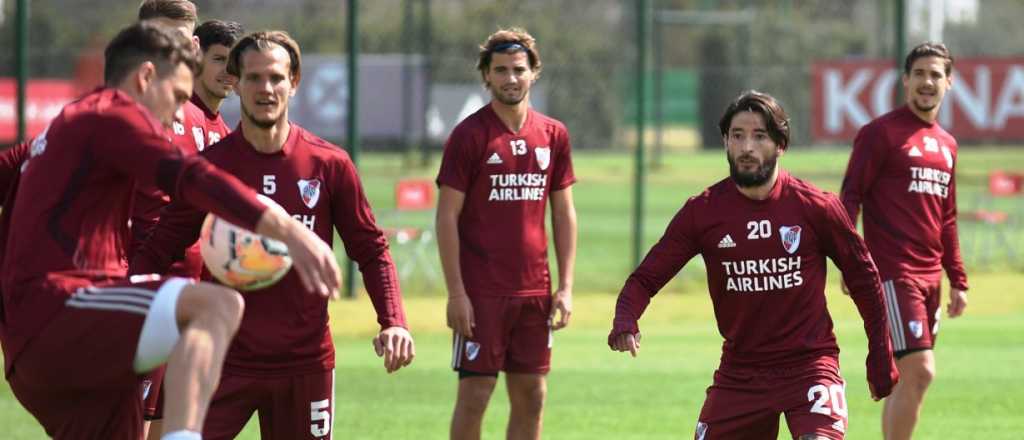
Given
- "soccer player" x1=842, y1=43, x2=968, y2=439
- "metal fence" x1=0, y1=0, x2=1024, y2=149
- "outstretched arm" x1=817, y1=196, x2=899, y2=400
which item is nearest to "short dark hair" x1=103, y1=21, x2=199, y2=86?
"outstretched arm" x1=817, y1=196, x2=899, y2=400

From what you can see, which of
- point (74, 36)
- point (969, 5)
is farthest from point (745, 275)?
point (969, 5)

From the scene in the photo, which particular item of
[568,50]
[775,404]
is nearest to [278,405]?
[775,404]

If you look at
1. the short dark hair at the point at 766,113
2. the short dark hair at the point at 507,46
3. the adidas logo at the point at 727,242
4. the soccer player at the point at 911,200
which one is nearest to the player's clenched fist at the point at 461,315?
the short dark hair at the point at 507,46

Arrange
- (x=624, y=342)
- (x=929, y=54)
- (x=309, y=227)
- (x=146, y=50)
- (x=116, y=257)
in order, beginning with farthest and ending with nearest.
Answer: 1. (x=929, y=54)
2. (x=624, y=342)
3. (x=309, y=227)
4. (x=116, y=257)
5. (x=146, y=50)

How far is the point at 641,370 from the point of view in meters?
12.1

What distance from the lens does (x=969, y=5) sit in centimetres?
5703

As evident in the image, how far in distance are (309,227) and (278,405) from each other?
2.38ft

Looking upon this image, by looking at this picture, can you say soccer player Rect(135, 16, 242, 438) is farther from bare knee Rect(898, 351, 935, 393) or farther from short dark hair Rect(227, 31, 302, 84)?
bare knee Rect(898, 351, 935, 393)

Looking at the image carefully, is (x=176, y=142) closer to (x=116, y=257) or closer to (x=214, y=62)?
(x=214, y=62)

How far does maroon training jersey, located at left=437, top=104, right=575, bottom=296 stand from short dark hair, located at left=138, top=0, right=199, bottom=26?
1547mm

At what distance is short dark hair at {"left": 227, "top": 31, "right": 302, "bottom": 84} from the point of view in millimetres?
6387

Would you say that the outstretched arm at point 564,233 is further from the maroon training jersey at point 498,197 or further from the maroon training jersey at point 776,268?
the maroon training jersey at point 776,268

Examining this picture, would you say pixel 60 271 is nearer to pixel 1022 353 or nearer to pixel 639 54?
pixel 1022 353

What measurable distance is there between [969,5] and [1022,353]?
4684cm
